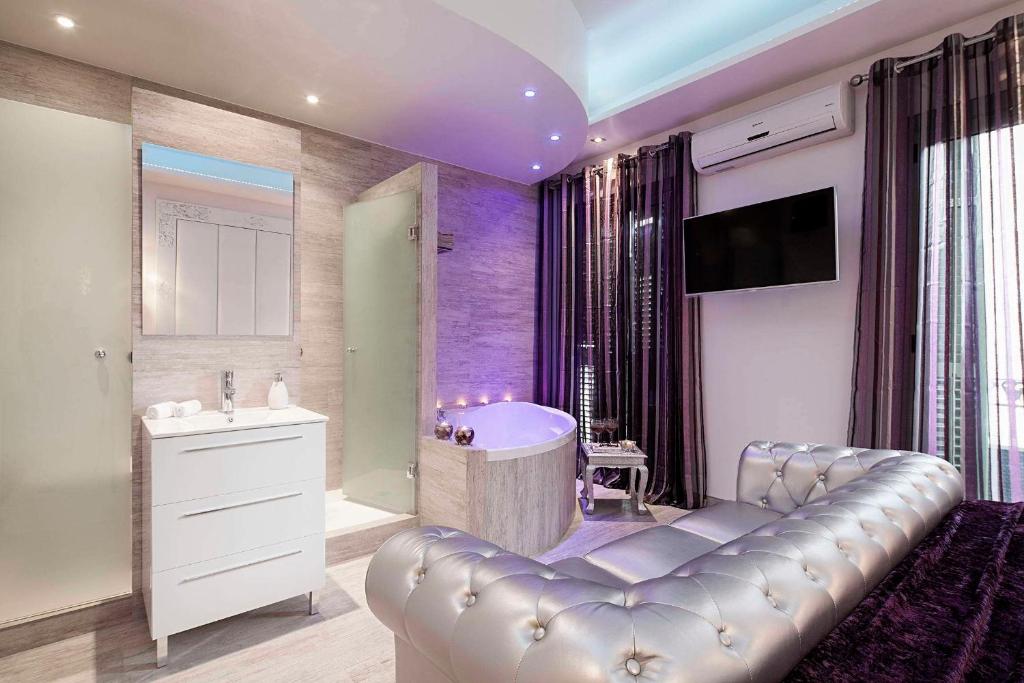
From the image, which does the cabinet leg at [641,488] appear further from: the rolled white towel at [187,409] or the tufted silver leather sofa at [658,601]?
the rolled white towel at [187,409]

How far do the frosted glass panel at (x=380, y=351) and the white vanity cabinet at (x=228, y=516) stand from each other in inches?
31.6

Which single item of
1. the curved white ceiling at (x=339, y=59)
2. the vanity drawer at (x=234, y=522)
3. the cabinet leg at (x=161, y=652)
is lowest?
the cabinet leg at (x=161, y=652)

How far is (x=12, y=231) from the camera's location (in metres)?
2.15

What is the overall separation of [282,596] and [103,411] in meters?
1.20

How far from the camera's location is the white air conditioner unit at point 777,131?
287 centimetres

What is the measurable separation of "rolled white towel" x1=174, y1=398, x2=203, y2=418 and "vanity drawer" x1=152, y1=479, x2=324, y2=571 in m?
0.51

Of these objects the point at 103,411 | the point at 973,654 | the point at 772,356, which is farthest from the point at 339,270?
the point at 973,654

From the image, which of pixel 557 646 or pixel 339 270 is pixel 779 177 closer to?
pixel 339 270

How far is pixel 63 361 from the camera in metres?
2.23

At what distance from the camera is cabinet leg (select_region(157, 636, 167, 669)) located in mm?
1874

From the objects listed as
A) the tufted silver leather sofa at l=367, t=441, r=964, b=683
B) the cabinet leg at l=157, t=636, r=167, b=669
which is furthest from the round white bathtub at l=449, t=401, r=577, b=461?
the tufted silver leather sofa at l=367, t=441, r=964, b=683

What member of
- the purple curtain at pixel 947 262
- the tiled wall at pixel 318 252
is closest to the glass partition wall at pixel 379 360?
the tiled wall at pixel 318 252

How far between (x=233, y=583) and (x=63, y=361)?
50.1 inches

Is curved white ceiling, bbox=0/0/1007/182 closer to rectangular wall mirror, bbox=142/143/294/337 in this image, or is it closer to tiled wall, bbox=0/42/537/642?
tiled wall, bbox=0/42/537/642
